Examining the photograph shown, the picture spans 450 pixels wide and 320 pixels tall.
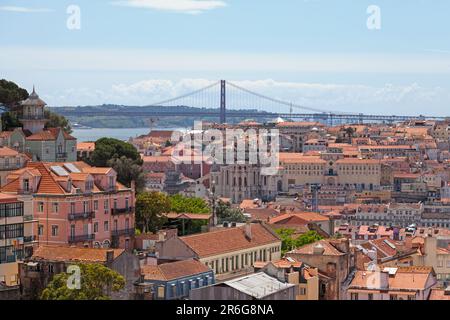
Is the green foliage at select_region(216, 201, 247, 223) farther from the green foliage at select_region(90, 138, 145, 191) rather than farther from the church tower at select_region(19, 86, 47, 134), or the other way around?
the church tower at select_region(19, 86, 47, 134)

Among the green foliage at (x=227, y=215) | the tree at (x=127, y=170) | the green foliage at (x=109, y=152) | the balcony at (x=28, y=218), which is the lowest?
the green foliage at (x=227, y=215)

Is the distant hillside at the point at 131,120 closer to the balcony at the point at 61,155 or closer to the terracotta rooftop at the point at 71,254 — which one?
the balcony at the point at 61,155

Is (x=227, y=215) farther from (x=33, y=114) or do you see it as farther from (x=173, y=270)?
(x=173, y=270)

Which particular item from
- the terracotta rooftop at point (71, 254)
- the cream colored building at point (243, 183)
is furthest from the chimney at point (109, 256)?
the cream colored building at point (243, 183)

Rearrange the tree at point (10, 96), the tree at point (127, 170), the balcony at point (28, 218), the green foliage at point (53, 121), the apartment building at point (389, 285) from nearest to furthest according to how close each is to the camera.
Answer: the apartment building at point (389, 285) → the balcony at point (28, 218) → the tree at point (127, 170) → the tree at point (10, 96) → the green foliage at point (53, 121)
